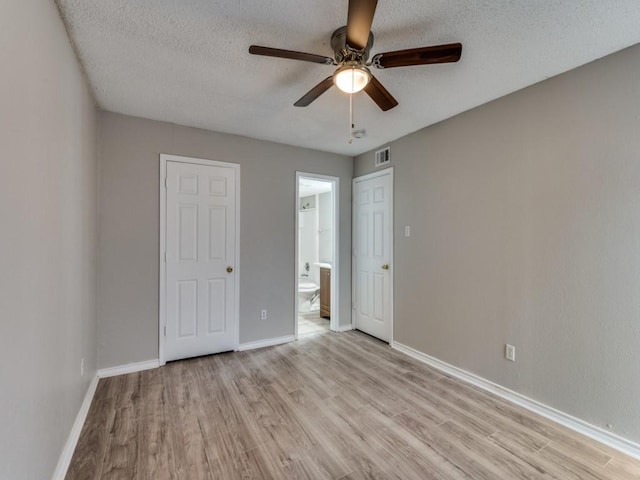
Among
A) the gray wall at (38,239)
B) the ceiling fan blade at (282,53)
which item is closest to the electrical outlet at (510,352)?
the ceiling fan blade at (282,53)

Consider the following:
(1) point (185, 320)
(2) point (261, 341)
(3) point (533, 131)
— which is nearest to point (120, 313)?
(1) point (185, 320)

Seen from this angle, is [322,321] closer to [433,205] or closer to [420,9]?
[433,205]

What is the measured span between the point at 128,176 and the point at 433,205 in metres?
2.99

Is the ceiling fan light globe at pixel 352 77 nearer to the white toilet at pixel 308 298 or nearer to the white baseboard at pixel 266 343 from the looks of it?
the white baseboard at pixel 266 343

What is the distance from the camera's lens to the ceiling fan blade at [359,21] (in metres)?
1.26

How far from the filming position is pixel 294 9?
1557 mm

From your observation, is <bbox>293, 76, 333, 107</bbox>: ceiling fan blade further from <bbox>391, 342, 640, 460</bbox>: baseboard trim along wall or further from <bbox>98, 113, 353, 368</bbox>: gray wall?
<bbox>391, 342, 640, 460</bbox>: baseboard trim along wall

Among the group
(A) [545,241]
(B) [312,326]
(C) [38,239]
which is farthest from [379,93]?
(B) [312,326]

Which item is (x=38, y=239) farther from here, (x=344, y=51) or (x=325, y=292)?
(x=325, y=292)

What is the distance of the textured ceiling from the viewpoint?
1.56m

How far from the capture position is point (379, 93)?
192cm

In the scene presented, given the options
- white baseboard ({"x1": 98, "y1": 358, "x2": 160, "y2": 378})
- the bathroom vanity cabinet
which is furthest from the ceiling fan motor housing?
the bathroom vanity cabinet

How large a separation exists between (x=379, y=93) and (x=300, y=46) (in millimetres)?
564

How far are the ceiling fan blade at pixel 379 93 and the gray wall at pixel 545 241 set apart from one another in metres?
1.11
